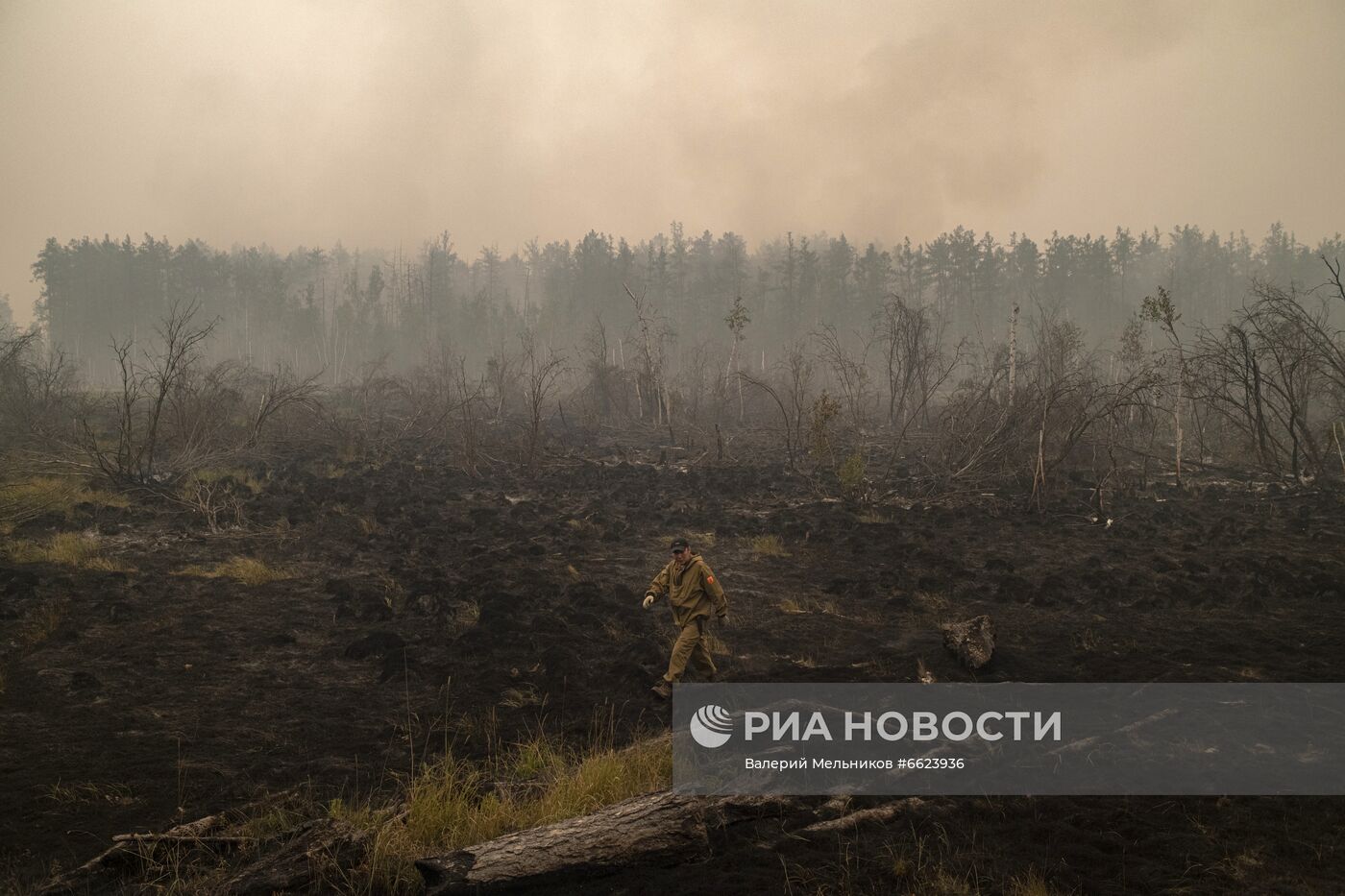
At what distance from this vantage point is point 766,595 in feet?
36.6

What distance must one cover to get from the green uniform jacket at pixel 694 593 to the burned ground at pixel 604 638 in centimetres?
101

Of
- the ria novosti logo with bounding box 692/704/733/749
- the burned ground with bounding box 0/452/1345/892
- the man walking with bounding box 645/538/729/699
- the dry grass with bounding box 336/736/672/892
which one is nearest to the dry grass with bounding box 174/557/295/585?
the burned ground with bounding box 0/452/1345/892

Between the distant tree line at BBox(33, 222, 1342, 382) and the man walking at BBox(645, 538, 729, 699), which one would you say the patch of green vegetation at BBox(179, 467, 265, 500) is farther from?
the distant tree line at BBox(33, 222, 1342, 382)

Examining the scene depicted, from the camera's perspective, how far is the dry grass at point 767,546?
13.6m

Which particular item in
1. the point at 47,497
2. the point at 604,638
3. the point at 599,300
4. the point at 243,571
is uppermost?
the point at 599,300

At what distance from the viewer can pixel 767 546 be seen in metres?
13.8

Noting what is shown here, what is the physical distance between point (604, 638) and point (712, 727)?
11.2 feet

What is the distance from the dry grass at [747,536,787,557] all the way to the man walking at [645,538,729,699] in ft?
A: 19.8

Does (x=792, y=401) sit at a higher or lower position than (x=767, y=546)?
higher

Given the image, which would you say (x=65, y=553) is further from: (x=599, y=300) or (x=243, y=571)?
(x=599, y=300)

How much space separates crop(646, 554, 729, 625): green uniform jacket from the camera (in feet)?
24.4

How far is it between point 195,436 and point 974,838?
20.9 m

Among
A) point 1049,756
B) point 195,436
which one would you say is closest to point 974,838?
point 1049,756

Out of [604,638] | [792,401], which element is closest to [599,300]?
[792,401]
